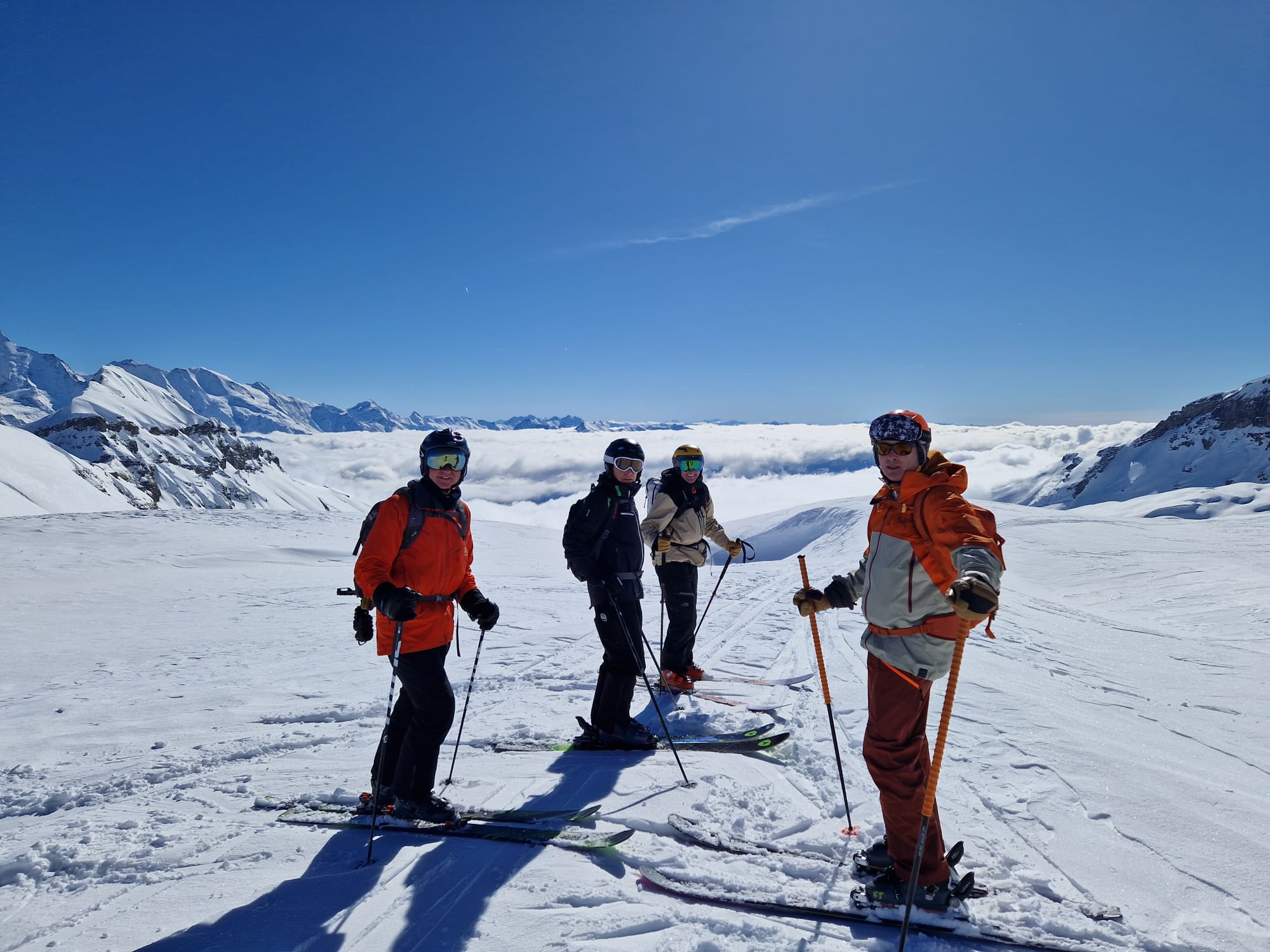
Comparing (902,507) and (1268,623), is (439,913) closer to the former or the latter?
(902,507)

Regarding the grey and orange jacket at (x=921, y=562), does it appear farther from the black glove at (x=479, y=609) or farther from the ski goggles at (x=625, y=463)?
the ski goggles at (x=625, y=463)

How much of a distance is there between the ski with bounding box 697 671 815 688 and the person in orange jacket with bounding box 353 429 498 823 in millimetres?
4246

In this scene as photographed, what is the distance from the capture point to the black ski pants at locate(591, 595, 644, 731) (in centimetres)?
572

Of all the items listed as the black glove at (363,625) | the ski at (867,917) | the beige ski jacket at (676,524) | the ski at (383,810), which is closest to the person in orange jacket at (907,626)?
the ski at (867,917)

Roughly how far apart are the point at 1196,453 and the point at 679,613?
217 meters

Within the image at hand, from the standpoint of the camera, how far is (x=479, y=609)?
14.9 ft

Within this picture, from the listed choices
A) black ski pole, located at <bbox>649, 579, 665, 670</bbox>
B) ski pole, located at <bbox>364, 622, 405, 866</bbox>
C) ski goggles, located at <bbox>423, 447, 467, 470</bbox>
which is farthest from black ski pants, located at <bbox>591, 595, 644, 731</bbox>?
ski goggles, located at <bbox>423, 447, 467, 470</bbox>

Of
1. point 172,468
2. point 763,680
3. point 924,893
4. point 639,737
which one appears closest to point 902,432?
point 924,893

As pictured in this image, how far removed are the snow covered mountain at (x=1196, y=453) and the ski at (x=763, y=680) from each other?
188m

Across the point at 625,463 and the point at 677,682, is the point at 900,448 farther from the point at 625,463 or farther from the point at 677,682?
the point at 677,682

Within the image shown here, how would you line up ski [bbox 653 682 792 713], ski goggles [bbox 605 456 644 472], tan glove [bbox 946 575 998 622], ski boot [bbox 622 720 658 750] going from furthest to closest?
ski [bbox 653 682 792 713], ski goggles [bbox 605 456 644 472], ski boot [bbox 622 720 658 750], tan glove [bbox 946 575 998 622]

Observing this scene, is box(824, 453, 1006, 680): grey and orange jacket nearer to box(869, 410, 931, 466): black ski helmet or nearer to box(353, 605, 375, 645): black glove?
box(869, 410, 931, 466): black ski helmet

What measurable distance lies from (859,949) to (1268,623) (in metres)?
13.4

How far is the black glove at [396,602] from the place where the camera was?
12.3 ft
